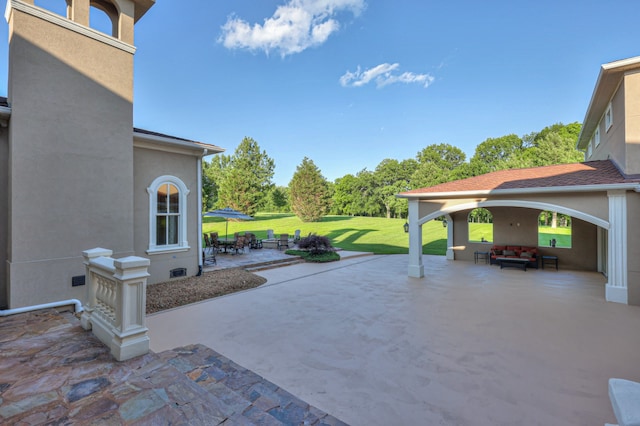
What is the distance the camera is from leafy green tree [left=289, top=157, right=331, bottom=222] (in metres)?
34.8

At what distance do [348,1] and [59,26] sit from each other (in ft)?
45.6

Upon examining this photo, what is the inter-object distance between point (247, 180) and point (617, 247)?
29.1m

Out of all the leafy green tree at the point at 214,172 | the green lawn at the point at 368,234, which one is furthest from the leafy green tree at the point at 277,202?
the green lawn at the point at 368,234

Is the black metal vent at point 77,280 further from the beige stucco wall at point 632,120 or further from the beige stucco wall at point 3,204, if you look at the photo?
the beige stucco wall at point 632,120

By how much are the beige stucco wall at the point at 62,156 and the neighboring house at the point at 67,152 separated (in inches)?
0.7

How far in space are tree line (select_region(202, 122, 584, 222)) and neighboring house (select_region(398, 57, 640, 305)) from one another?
58.5 ft

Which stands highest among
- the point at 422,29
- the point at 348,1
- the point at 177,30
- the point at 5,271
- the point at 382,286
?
the point at 348,1

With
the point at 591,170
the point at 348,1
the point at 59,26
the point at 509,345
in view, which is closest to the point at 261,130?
the point at 348,1

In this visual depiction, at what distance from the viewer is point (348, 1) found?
15.1 m

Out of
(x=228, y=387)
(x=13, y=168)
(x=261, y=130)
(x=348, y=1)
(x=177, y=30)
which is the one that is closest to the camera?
(x=228, y=387)

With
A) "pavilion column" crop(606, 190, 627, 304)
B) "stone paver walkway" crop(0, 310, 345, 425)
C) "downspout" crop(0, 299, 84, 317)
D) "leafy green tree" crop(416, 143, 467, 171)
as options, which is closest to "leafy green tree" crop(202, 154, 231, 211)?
"downspout" crop(0, 299, 84, 317)

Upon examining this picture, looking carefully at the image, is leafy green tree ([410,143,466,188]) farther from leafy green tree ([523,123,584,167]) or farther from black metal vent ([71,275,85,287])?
black metal vent ([71,275,85,287])

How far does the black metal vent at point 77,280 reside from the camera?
629 centimetres

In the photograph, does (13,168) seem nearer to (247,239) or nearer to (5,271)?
(5,271)
